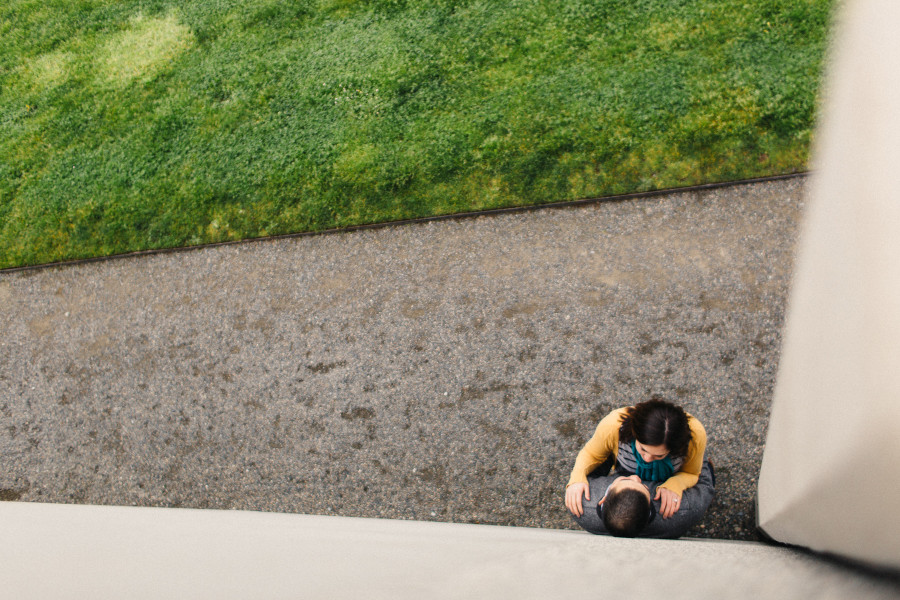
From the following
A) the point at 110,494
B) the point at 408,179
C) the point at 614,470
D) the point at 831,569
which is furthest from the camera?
the point at 408,179

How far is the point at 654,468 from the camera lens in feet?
8.41

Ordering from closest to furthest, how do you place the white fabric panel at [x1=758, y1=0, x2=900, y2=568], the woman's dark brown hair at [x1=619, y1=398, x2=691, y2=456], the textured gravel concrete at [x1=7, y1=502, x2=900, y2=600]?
the white fabric panel at [x1=758, y1=0, x2=900, y2=568], the textured gravel concrete at [x1=7, y1=502, x2=900, y2=600], the woman's dark brown hair at [x1=619, y1=398, x2=691, y2=456]

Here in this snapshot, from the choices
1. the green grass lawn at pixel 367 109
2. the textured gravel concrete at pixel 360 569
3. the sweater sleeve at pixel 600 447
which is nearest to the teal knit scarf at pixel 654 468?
the sweater sleeve at pixel 600 447

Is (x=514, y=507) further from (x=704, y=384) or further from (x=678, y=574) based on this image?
(x=678, y=574)

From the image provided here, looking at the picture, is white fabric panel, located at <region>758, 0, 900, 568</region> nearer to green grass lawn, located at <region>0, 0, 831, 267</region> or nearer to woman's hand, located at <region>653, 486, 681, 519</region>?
woman's hand, located at <region>653, 486, 681, 519</region>

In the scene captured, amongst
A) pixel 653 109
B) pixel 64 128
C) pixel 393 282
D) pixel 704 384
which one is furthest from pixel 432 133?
pixel 64 128

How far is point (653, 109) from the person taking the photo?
13.3 feet

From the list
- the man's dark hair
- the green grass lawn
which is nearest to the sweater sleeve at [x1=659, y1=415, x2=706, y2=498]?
the man's dark hair

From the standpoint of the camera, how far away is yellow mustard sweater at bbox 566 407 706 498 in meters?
2.54

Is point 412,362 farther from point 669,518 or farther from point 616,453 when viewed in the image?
point 669,518

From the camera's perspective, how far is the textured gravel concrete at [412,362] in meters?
3.46

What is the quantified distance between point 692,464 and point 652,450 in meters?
0.36

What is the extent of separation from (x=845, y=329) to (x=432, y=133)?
3793 millimetres

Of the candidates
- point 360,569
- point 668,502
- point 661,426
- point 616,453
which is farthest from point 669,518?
point 360,569
